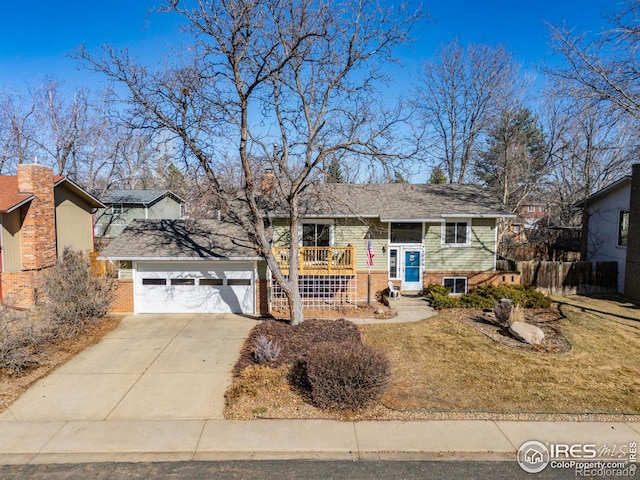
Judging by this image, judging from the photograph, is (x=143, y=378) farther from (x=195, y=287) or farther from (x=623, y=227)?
(x=623, y=227)

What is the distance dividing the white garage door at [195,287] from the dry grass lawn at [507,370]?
17.0 ft

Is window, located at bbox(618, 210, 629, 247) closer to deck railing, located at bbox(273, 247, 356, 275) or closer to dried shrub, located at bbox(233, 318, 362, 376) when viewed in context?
deck railing, located at bbox(273, 247, 356, 275)

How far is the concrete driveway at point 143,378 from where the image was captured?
7.35 m

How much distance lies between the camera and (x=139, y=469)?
562 cm

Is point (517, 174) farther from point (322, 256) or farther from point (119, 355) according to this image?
point (119, 355)

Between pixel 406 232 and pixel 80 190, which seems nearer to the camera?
pixel 406 232

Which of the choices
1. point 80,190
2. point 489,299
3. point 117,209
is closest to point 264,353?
point 489,299

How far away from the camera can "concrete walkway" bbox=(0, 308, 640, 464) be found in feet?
19.7

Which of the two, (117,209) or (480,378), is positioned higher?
(117,209)

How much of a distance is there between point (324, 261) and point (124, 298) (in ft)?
25.4

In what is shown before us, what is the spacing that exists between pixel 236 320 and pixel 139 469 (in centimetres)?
825

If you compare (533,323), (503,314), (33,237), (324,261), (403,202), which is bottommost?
(533,323)

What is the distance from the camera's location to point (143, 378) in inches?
350

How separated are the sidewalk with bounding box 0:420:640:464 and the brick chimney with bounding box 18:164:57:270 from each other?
10861mm
